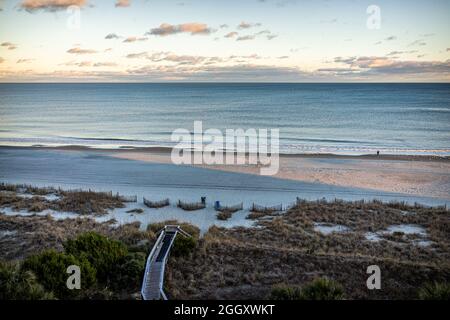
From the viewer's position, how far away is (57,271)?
35.4 ft

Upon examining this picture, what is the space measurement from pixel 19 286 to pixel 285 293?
6.58 meters

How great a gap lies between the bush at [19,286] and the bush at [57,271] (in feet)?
1.18

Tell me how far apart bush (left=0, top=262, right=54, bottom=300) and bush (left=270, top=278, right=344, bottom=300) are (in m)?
5.69

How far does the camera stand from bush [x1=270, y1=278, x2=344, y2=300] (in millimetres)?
9945

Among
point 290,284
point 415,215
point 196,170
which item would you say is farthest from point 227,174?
point 290,284

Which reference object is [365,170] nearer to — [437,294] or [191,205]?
[191,205]

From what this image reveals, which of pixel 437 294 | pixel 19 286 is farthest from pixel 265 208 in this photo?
pixel 19 286

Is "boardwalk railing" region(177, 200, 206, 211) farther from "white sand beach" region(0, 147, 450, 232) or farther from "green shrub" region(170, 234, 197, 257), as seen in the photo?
"green shrub" region(170, 234, 197, 257)

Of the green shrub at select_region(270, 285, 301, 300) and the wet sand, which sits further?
the wet sand

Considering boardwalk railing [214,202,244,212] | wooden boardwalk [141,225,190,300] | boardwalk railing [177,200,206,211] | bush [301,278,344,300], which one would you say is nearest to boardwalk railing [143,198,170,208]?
boardwalk railing [177,200,206,211]

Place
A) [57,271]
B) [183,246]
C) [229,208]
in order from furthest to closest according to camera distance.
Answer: [229,208] → [183,246] → [57,271]

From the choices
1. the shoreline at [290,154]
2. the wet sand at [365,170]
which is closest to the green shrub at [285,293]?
the wet sand at [365,170]

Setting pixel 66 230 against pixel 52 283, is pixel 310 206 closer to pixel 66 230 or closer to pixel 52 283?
pixel 66 230

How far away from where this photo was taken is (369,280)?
11859 millimetres
